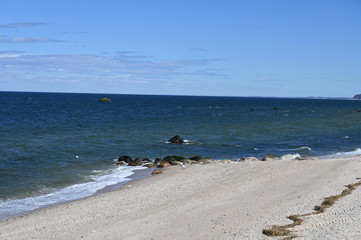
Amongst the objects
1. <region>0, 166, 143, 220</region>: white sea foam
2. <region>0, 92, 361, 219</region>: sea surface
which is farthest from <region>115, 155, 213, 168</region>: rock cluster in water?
<region>0, 166, 143, 220</region>: white sea foam

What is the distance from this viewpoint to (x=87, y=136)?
39500 millimetres

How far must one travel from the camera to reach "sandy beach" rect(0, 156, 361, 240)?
36.9 feet

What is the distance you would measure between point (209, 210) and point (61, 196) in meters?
7.00

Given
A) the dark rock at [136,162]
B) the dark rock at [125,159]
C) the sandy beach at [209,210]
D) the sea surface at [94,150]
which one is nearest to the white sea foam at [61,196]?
the sea surface at [94,150]

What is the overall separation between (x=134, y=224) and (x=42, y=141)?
24515 mm

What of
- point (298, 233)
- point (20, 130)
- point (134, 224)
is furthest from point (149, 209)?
point (20, 130)

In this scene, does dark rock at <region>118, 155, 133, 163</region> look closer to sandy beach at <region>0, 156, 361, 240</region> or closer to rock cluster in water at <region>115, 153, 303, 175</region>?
rock cluster in water at <region>115, 153, 303, 175</region>

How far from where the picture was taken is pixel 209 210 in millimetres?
13328

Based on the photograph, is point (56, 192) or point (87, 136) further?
point (87, 136)

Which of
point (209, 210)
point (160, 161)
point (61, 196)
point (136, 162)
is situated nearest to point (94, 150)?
point (136, 162)

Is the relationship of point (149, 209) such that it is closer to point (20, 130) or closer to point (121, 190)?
point (121, 190)

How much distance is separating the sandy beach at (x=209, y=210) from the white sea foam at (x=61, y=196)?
1.12 metres

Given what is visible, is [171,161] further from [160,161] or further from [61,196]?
[61,196]

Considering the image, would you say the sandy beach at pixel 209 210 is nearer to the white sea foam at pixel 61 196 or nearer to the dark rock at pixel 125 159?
the white sea foam at pixel 61 196
